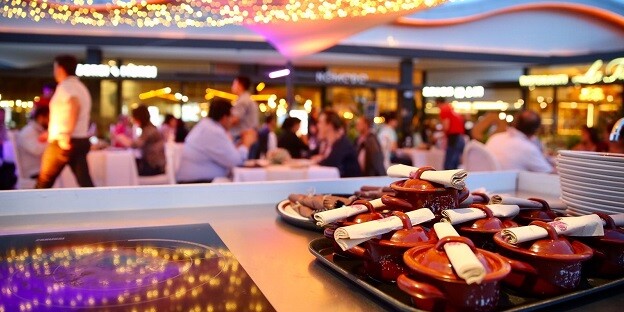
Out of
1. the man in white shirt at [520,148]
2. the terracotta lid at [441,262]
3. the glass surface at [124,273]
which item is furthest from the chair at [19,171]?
the terracotta lid at [441,262]

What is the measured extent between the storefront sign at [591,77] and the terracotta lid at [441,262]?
12031 millimetres

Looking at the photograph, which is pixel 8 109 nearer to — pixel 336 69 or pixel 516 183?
pixel 336 69

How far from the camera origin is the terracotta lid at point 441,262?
628 millimetres

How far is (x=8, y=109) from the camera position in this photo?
36.5 ft

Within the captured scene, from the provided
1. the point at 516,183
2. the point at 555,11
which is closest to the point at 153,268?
the point at 516,183

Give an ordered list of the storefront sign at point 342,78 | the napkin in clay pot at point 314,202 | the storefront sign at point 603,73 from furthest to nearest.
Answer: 1. the storefront sign at point 342,78
2. the storefront sign at point 603,73
3. the napkin in clay pot at point 314,202

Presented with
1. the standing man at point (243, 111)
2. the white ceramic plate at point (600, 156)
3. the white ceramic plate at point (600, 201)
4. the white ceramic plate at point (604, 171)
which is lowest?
the white ceramic plate at point (600, 201)

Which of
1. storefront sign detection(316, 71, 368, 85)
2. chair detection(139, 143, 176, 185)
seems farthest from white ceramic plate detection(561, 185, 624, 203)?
storefront sign detection(316, 71, 368, 85)

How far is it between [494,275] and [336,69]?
1342cm

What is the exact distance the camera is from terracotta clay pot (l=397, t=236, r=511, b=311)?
0.62 meters

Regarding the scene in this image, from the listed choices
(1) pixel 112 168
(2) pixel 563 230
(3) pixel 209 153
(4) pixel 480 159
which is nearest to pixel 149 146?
(1) pixel 112 168

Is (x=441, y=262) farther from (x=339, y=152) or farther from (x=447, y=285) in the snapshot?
(x=339, y=152)

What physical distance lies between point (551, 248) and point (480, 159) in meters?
3.49

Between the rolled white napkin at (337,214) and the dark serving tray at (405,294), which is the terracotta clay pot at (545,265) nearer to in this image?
the dark serving tray at (405,294)
